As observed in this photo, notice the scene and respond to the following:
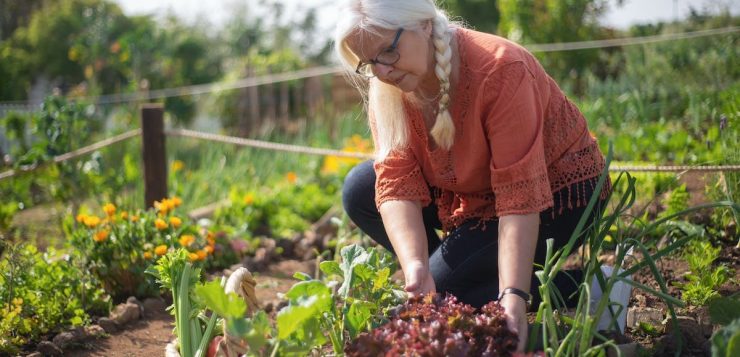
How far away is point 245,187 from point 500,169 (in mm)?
3372

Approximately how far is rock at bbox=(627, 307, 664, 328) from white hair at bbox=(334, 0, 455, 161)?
765 millimetres

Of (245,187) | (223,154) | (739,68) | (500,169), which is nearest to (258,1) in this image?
(223,154)

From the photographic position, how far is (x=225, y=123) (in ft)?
30.7

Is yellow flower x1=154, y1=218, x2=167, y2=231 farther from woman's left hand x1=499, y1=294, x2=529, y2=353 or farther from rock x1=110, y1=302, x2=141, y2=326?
woman's left hand x1=499, y1=294, x2=529, y2=353

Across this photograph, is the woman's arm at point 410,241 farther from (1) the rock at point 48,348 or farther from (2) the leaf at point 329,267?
(1) the rock at point 48,348

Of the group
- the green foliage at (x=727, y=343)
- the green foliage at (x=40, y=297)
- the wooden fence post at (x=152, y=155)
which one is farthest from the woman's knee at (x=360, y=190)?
the wooden fence post at (x=152, y=155)

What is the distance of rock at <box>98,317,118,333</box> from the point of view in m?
2.66

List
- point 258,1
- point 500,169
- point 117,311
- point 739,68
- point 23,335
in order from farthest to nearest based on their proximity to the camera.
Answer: point 258,1 < point 739,68 < point 117,311 < point 23,335 < point 500,169

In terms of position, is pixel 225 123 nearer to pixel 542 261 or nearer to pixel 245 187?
pixel 245 187

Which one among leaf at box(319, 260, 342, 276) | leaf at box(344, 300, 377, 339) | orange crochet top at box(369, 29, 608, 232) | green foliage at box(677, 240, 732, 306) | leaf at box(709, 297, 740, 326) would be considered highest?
orange crochet top at box(369, 29, 608, 232)

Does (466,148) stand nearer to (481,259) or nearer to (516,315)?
(481,259)

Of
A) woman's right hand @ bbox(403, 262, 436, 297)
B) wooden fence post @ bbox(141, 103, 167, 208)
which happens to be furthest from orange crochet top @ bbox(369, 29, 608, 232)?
wooden fence post @ bbox(141, 103, 167, 208)

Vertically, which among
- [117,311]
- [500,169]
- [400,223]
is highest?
[500,169]

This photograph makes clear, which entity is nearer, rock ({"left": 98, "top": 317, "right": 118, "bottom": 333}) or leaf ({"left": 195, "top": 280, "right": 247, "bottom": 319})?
leaf ({"left": 195, "top": 280, "right": 247, "bottom": 319})
